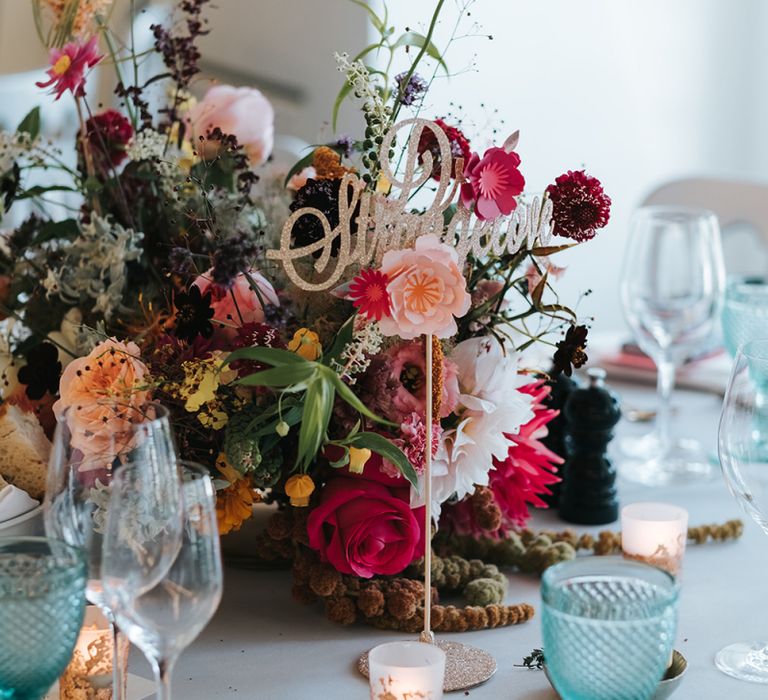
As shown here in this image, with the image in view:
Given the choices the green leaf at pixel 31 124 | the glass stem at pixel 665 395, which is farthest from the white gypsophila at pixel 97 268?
the glass stem at pixel 665 395

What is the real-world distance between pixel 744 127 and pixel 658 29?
56 cm

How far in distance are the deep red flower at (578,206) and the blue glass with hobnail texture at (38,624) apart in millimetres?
479

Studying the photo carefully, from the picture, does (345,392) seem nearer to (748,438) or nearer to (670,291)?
(748,438)

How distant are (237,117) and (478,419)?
53 cm

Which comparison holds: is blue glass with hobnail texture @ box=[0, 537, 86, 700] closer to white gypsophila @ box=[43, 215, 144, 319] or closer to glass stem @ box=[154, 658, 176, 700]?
glass stem @ box=[154, 658, 176, 700]

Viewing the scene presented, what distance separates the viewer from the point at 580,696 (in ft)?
2.44

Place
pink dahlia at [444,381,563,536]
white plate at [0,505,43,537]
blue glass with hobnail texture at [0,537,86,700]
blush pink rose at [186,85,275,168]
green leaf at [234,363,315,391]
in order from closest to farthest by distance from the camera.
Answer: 1. blue glass with hobnail texture at [0,537,86,700]
2. green leaf at [234,363,315,391]
3. white plate at [0,505,43,537]
4. pink dahlia at [444,381,563,536]
5. blush pink rose at [186,85,275,168]

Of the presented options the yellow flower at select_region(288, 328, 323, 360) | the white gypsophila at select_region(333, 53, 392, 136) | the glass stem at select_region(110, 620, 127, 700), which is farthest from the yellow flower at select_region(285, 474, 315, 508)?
the white gypsophila at select_region(333, 53, 392, 136)

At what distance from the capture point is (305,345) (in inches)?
38.1

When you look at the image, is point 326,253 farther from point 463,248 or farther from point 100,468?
point 100,468

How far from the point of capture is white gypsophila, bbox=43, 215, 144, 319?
1.19 metres

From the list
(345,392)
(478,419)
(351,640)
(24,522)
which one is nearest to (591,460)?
(478,419)

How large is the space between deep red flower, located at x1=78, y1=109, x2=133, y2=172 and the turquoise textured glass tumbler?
769 mm

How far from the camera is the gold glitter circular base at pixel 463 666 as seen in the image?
904mm
